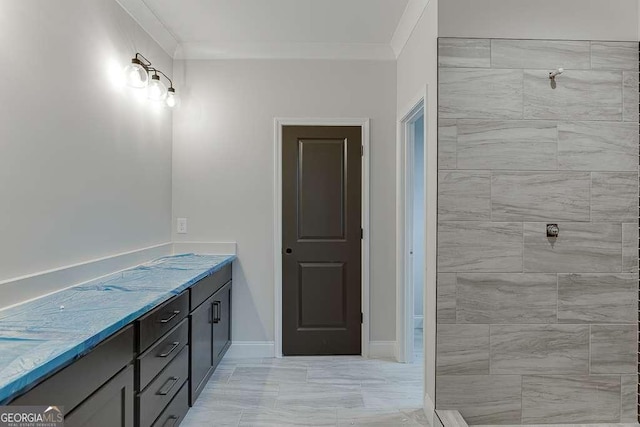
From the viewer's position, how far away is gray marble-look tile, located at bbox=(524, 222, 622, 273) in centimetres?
236

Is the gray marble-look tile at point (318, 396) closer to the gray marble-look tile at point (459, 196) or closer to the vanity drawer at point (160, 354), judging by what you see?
the vanity drawer at point (160, 354)

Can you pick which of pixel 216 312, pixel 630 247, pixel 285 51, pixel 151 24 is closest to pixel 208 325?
pixel 216 312

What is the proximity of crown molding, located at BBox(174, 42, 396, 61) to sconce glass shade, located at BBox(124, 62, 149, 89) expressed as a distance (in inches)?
34.8

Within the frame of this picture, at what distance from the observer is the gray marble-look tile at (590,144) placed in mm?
2365

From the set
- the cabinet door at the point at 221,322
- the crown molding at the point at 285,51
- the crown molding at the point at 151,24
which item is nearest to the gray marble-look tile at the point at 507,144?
the crown molding at the point at 285,51

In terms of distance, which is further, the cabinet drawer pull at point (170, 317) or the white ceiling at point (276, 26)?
the white ceiling at point (276, 26)

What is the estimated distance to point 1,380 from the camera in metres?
0.96

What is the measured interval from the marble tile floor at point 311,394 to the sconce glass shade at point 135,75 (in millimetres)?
2127

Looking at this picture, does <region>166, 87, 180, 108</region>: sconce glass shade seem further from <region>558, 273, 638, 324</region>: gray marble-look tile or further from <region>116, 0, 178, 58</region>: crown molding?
<region>558, 273, 638, 324</region>: gray marble-look tile

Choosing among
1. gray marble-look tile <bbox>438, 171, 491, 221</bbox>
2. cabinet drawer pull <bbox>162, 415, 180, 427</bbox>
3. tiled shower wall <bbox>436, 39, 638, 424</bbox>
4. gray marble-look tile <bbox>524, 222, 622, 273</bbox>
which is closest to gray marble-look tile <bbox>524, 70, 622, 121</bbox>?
tiled shower wall <bbox>436, 39, 638, 424</bbox>

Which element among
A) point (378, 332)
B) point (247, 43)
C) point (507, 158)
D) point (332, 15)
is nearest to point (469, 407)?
point (378, 332)

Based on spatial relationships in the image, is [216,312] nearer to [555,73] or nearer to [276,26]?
[276,26]

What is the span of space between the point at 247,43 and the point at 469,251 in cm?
246

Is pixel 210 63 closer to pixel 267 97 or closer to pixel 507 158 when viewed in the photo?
A: pixel 267 97
